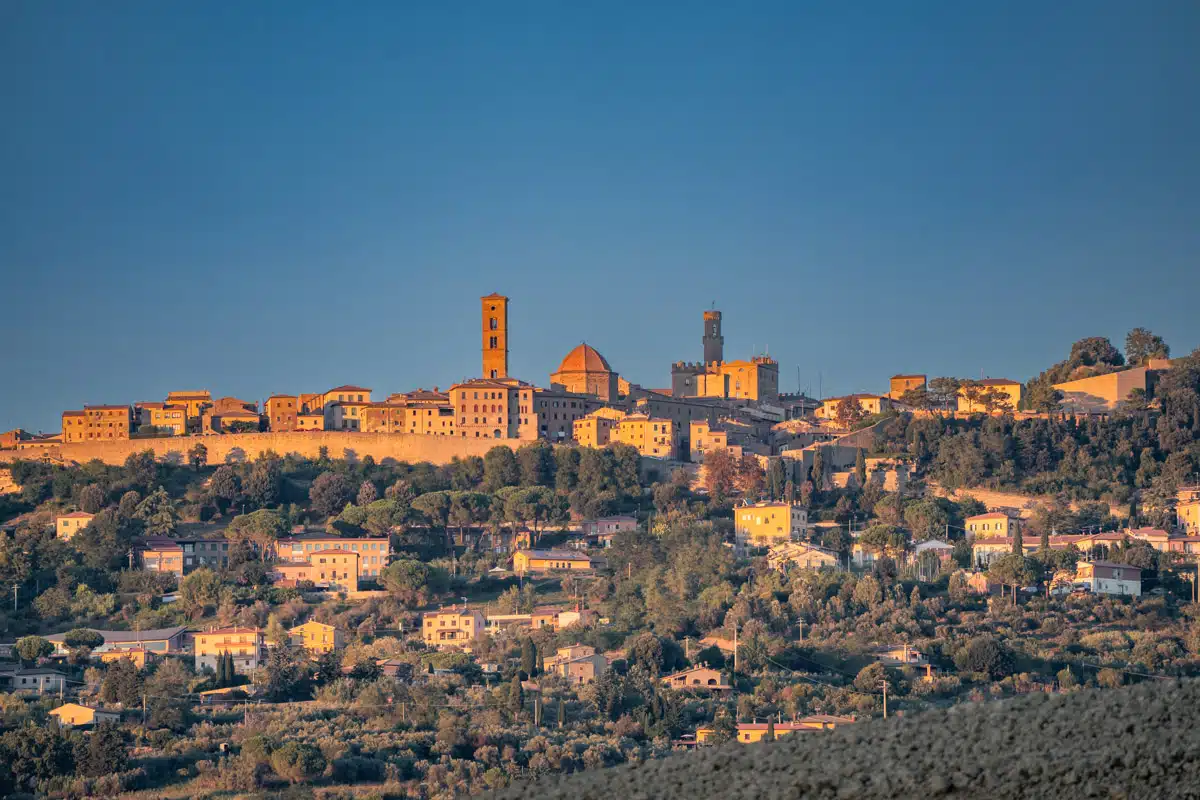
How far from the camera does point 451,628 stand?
36031 millimetres

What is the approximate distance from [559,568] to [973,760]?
90.4 ft

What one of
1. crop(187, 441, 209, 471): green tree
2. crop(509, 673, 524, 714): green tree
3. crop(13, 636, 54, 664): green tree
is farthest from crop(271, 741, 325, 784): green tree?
crop(187, 441, 209, 471): green tree

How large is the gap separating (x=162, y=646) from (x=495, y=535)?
1043 centimetres

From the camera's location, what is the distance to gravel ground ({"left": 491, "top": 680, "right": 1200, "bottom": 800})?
13.1 m

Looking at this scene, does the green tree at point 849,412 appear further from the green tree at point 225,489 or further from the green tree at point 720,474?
the green tree at point 225,489

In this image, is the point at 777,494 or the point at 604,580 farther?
the point at 777,494

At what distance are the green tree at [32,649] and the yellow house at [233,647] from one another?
259 centimetres

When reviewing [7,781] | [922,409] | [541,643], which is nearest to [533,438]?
[922,409]

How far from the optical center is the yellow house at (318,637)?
35.2 m

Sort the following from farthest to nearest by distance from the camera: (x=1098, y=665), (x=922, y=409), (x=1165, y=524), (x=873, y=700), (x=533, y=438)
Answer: (x=922, y=409), (x=533, y=438), (x=1165, y=524), (x=1098, y=665), (x=873, y=700)

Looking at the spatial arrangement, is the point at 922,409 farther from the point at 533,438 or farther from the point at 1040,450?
the point at 533,438

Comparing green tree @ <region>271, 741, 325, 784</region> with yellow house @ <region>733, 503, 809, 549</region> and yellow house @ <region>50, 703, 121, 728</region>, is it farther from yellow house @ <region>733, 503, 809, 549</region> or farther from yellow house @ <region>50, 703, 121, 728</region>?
yellow house @ <region>733, 503, 809, 549</region>

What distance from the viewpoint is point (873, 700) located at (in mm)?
28688

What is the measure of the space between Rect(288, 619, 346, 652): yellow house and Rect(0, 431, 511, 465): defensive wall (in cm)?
1315
